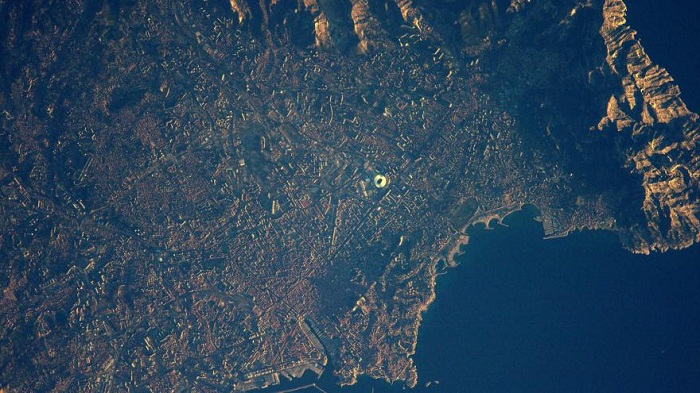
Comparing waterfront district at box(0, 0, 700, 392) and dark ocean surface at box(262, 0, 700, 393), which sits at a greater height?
waterfront district at box(0, 0, 700, 392)

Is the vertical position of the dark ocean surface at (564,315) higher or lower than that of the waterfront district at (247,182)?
lower

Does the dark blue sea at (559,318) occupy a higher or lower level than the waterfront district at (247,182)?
lower

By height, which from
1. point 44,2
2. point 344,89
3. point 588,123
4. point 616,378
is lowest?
point 616,378

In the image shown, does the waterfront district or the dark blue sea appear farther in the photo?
the waterfront district

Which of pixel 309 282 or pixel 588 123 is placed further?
pixel 309 282

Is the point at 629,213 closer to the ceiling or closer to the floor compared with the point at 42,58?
closer to the floor

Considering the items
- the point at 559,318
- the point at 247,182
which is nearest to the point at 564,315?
the point at 559,318

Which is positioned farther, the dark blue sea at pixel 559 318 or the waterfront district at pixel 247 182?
the waterfront district at pixel 247 182

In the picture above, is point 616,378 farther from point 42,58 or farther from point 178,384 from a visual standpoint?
point 42,58

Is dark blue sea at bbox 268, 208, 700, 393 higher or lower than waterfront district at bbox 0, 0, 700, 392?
lower

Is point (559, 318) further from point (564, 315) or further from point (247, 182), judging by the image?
point (247, 182)

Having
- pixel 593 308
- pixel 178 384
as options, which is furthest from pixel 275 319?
pixel 593 308
